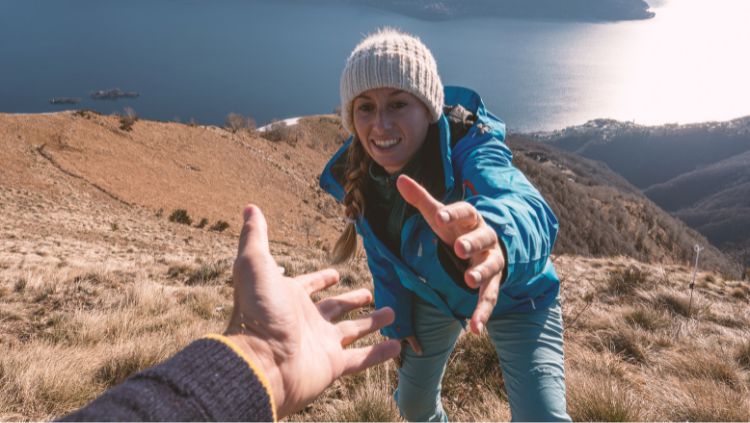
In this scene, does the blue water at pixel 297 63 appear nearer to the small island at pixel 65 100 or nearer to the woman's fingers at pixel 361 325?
the small island at pixel 65 100

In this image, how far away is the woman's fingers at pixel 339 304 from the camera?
5.28ft

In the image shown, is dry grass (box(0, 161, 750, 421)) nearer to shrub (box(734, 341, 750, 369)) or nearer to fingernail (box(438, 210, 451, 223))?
shrub (box(734, 341, 750, 369))

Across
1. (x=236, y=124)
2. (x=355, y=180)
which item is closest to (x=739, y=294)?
(x=355, y=180)

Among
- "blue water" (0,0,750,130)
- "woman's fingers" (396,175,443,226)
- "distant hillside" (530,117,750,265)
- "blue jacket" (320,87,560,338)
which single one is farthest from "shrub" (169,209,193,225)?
"distant hillside" (530,117,750,265)

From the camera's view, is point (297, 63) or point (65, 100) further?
point (297, 63)

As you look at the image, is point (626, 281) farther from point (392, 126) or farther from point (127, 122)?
point (127, 122)

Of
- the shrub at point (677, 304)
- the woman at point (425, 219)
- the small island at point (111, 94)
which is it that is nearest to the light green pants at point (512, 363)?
the woman at point (425, 219)

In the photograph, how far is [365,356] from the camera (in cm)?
151

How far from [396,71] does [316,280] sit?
3.38 ft

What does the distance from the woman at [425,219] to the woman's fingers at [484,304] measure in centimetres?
24

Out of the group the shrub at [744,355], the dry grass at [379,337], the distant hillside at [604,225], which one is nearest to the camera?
the dry grass at [379,337]

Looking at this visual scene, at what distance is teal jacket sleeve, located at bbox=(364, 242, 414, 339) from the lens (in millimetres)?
2238

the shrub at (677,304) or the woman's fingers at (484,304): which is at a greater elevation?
the woman's fingers at (484,304)

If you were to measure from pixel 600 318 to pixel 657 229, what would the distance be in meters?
37.2
